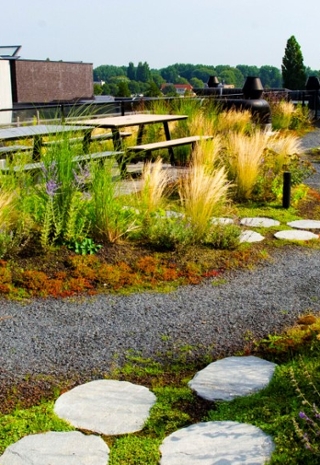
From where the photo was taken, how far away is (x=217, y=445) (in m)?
2.61

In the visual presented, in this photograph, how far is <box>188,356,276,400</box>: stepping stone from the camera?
3.11 meters

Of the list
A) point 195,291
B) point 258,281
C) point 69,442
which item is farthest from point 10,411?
point 258,281

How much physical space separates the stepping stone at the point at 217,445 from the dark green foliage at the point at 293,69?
124ft

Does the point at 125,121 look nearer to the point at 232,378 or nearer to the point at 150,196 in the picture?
the point at 150,196

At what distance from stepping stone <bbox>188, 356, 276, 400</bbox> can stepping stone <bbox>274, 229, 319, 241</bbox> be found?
8.48 feet

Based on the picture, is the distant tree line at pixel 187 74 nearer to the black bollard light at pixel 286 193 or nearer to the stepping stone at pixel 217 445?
the black bollard light at pixel 286 193

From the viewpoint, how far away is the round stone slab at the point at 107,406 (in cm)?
283

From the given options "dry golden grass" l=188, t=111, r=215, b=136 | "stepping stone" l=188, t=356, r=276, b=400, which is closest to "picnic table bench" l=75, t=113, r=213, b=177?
"dry golden grass" l=188, t=111, r=215, b=136

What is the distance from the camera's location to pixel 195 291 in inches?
181

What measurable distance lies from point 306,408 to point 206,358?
853 mm

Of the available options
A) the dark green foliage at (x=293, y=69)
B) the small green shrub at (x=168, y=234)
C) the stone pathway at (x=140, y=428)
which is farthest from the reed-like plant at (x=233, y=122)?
the dark green foliage at (x=293, y=69)

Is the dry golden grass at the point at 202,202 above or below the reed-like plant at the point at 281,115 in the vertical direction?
below

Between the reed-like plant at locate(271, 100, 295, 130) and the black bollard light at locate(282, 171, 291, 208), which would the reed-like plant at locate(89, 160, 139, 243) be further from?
the reed-like plant at locate(271, 100, 295, 130)

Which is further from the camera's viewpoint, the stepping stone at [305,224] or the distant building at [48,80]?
the distant building at [48,80]
